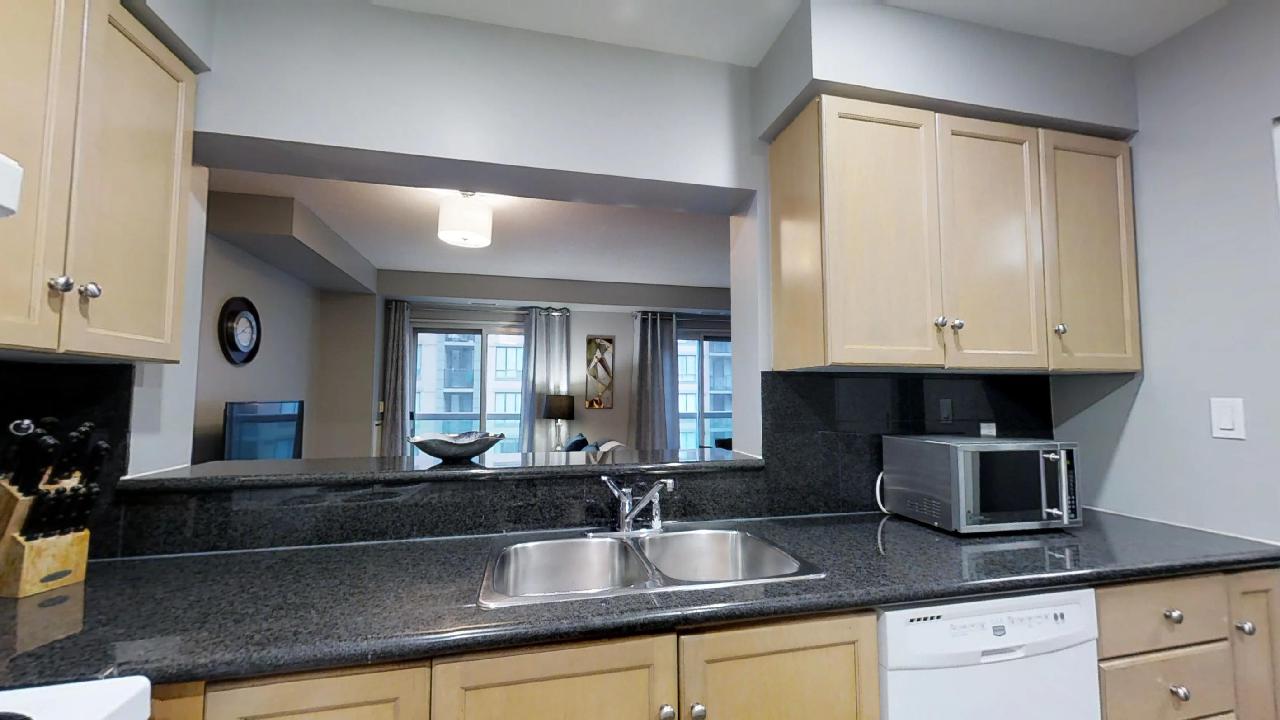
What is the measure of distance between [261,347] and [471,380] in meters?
2.32

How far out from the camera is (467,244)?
3.14 m

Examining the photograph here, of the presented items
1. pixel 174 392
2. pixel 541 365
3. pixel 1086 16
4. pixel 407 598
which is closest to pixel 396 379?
pixel 541 365

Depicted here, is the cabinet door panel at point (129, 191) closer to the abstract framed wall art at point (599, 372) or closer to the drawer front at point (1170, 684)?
the drawer front at point (1170, 684)

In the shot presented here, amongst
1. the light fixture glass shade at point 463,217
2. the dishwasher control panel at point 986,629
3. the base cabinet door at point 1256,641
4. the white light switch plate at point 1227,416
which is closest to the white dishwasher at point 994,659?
the dishwasher control panel at point 986,629

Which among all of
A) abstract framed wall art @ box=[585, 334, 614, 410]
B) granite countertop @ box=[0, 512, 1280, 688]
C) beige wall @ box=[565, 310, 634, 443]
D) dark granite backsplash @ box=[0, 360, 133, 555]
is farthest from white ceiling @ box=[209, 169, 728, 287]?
granite countertop @ box=[0, 512, 1280, 688]

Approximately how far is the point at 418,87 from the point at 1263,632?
2666mm

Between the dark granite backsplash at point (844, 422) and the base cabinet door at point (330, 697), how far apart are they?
1.19 metres

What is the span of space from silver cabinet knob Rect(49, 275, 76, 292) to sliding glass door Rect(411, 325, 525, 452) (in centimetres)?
476

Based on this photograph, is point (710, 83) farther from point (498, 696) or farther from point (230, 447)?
point (230, 447)

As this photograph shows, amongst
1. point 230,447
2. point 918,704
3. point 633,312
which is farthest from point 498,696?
point 633,312

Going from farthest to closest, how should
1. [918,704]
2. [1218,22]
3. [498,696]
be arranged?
[1218,22]
[918,704]
[498,696]

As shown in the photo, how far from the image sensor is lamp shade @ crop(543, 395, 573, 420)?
5.53 metres

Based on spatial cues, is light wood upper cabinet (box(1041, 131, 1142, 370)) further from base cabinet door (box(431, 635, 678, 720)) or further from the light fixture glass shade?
the light fixture glass shade

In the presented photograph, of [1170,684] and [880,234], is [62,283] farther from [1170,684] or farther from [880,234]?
[1170,684]
